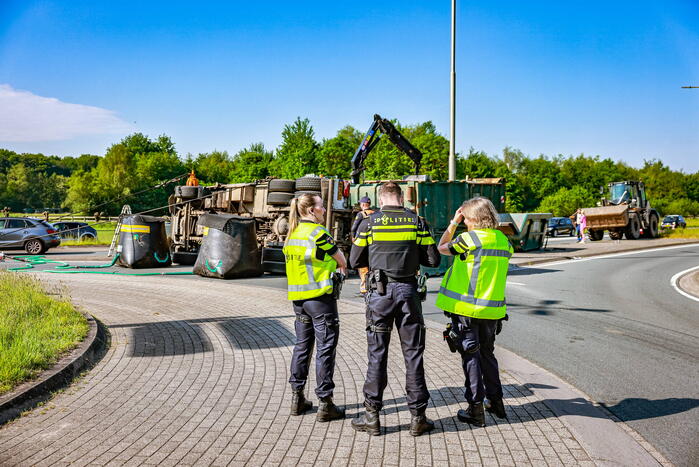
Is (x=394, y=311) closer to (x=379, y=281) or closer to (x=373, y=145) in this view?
(x=379, y=281)

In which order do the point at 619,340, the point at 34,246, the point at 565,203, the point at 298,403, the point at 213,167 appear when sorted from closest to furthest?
the point at 298,403
the point at 619,340
the point at 34,246
the point at 565,203
the point at 213,167

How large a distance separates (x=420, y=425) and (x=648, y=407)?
2.12m

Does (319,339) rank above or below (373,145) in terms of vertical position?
below

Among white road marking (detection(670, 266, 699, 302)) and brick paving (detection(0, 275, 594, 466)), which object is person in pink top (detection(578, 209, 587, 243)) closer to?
white road marking (detection(670, 266, 699, 302))

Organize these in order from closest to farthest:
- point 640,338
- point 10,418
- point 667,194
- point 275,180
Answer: point 10,418, point 640,338, point 275,180, point 667,194

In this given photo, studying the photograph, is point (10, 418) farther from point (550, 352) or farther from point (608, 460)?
point (550, 352)

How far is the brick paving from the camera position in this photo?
3617 mm

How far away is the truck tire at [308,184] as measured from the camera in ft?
45.3

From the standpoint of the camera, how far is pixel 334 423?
4.25 meters

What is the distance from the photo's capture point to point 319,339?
4277 mm

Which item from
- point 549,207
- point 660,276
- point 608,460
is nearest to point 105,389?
point 608,460

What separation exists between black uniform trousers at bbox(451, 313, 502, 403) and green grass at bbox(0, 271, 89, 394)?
144 inches

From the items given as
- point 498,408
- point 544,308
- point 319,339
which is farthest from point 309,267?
point 544,308

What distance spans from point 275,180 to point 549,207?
50.4m
